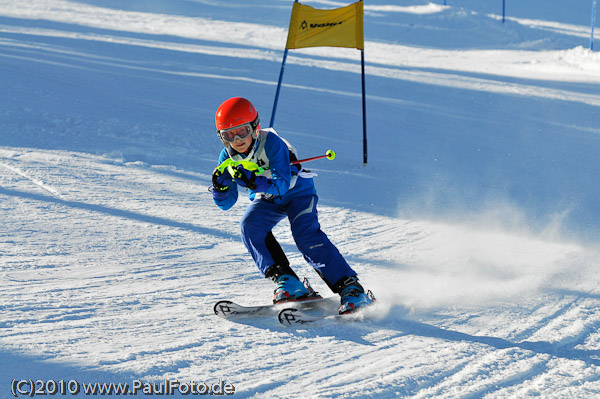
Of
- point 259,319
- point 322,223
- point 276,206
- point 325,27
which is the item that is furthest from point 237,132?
point 325,27

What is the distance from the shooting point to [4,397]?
3000 millimetres

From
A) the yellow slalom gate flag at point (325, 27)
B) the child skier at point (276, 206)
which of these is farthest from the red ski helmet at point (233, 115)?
the yellow slalom gate flag at point (325, 27)

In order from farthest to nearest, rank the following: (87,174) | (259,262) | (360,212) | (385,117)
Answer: (385,117) → (87,174) → (360,212) → (259,262)

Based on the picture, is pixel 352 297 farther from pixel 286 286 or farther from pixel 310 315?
pixel 286 286

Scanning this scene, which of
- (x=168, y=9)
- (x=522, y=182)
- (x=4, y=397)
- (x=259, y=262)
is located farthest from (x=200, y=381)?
(x=168, y=9)

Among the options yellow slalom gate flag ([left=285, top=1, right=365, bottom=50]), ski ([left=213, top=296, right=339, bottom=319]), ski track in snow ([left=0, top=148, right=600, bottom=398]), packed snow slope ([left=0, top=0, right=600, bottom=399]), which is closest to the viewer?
ski track in snow ([left=0, top=148, right=600, bottom=398])

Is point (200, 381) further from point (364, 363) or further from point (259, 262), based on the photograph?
point (259, 262)

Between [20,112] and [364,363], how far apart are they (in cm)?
872

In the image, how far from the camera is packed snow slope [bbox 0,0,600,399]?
3.54 meters

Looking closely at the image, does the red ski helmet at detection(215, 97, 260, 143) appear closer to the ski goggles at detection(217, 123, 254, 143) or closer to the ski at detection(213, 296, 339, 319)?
the ski goggles at detection(217, 123, 254, 143)

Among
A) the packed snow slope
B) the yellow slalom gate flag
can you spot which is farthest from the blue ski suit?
the yellow slalom gate flag

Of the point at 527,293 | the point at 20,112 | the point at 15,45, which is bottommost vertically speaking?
the point at 527,293

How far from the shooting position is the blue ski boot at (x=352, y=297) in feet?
14.0

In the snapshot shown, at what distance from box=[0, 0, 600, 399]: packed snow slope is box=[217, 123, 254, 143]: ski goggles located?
112 centimetres
